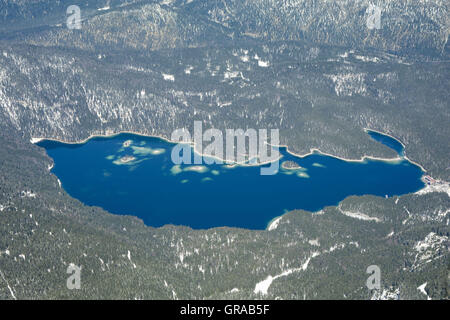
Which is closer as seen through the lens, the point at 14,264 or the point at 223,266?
the point at 14,264

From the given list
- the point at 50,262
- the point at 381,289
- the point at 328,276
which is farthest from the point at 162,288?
the point at 381,289

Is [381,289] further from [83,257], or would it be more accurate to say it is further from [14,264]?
[14,264]

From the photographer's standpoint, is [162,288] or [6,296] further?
[162,288]

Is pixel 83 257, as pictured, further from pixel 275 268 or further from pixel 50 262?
pixel 275 268
